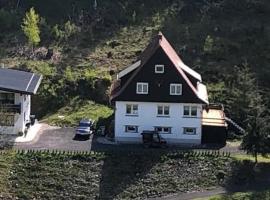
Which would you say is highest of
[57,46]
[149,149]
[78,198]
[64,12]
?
[64,12]

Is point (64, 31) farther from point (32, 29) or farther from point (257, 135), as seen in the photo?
point (257, 135)

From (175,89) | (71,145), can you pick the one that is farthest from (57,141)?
(175,89)

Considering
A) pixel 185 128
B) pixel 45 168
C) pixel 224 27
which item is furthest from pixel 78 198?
pixel 224 27

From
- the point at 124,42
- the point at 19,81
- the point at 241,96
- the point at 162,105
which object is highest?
the point at 124,42

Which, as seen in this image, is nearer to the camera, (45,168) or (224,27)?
(45,168)

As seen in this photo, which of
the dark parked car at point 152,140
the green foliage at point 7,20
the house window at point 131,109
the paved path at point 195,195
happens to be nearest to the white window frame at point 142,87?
the house window at point 131,109

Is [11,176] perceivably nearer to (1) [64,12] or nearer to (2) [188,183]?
(2) [188,183]
